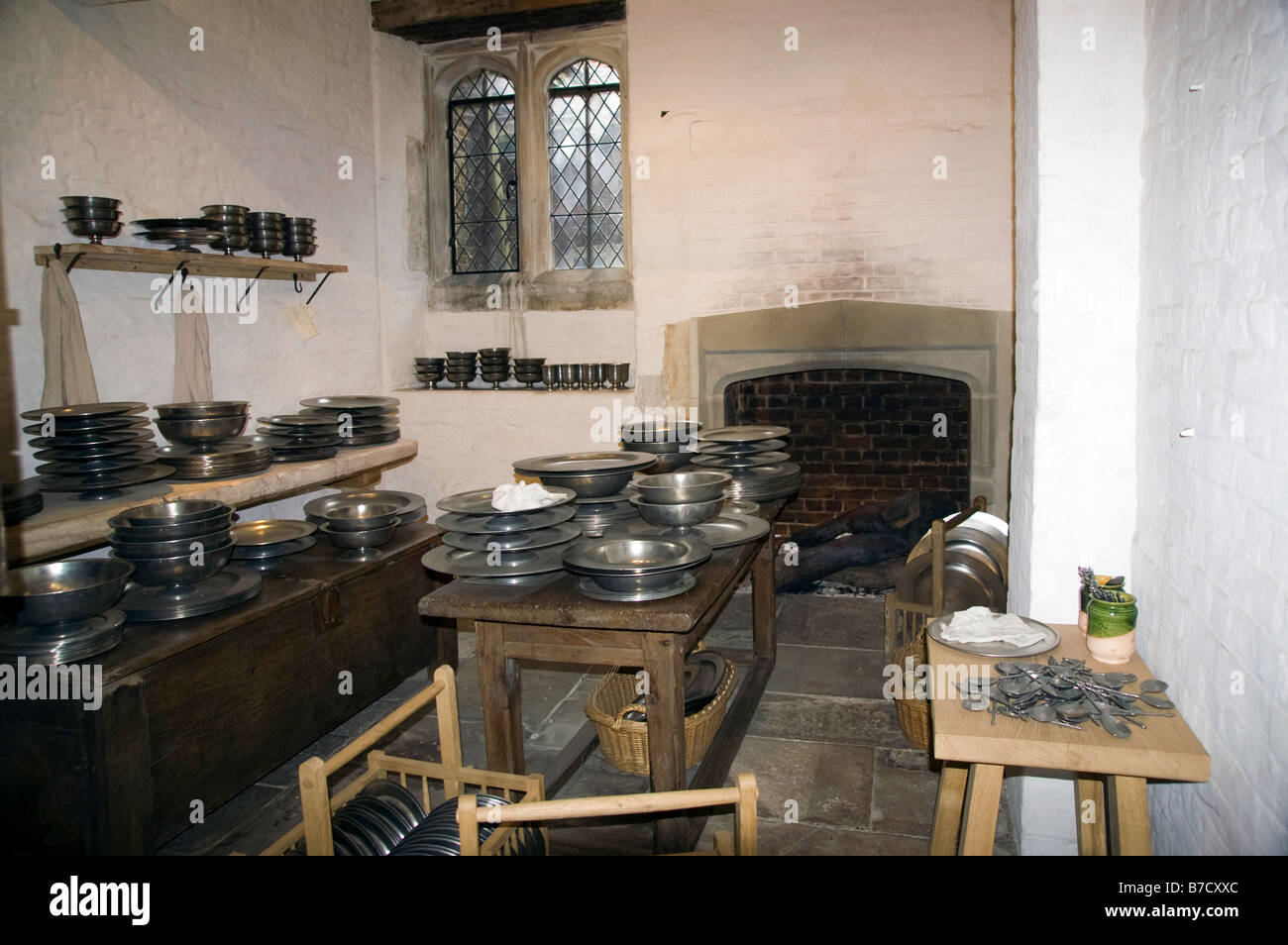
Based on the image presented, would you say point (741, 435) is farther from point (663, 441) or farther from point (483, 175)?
point (483, 175)

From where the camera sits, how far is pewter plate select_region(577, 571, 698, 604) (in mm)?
2676

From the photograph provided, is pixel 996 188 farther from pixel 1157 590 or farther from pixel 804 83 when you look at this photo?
pixel 1157 590

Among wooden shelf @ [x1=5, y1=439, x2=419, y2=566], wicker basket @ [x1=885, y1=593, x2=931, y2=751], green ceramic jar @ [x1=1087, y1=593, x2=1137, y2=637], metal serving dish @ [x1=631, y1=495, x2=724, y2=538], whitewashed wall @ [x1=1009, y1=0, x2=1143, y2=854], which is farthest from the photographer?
wicker basket @ [x1=885, y1=593, x2=931, y2=751]

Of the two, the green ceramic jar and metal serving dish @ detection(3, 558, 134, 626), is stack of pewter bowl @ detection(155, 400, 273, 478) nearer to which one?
metal serving dish @ detection(3, 558, 134, 626)

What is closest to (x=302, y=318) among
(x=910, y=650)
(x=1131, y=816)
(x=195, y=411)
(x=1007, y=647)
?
(x=195, y=411)

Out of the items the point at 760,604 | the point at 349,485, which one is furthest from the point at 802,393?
the point at 349,485

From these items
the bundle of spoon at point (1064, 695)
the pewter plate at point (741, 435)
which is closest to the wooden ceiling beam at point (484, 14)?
the pewter plate at point (741, 435)

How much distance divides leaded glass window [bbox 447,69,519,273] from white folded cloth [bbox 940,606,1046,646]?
4851 millimetres

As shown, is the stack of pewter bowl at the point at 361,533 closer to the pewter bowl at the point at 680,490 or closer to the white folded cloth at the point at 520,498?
the white folded cloth at the point at 520,498

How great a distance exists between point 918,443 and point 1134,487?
3.74 m

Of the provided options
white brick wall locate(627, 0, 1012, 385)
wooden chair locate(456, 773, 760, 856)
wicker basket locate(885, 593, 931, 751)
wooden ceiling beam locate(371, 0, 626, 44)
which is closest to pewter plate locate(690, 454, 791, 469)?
wicker basket locate(885, 593, 931, 751)

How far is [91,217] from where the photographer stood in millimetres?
3840

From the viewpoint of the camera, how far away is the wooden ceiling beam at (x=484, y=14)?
5.89 metres

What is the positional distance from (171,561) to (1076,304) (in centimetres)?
298
